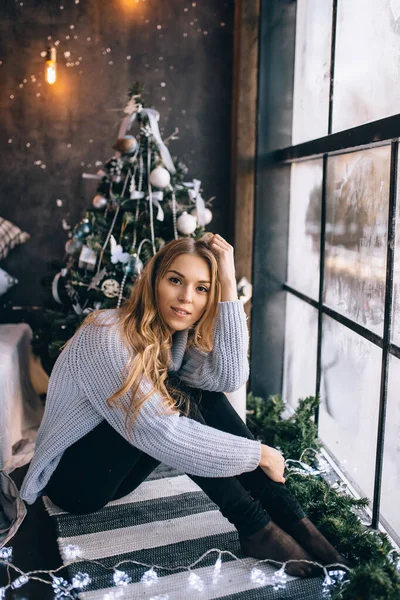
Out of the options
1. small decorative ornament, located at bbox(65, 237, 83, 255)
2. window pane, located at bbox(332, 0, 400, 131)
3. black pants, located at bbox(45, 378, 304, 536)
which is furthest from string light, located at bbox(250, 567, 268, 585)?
small decorative ornament, located at bbox(65, 237, 83, 255)

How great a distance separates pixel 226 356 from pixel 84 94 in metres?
1.88

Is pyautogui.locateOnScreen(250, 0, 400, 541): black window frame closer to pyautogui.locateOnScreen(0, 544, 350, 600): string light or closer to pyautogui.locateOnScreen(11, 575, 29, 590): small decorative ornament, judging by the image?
pyautogui.locateOnScreen(0, 544, 350, 600): string light

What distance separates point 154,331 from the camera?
1.89m

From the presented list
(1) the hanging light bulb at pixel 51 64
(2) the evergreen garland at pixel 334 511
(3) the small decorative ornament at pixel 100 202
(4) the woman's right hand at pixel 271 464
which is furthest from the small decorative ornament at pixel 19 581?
(1) the hanging light bulb at pixel 51 64

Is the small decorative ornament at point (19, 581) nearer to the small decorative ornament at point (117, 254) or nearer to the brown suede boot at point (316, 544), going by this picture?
the brown suede boot at point (316, 544)

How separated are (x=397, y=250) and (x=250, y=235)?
1308mm

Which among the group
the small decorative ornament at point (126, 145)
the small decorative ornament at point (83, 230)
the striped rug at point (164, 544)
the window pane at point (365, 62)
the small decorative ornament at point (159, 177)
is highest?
the window pane at point (365, 62)

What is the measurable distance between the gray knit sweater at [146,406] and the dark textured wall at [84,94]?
4.87 ft

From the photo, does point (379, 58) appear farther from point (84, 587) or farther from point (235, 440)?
point (84, 587)

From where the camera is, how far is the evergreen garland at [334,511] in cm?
151

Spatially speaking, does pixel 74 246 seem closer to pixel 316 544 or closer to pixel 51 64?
pixel 51 64

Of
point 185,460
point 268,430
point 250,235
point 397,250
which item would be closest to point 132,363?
point 185,460

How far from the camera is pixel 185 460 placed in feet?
5.44

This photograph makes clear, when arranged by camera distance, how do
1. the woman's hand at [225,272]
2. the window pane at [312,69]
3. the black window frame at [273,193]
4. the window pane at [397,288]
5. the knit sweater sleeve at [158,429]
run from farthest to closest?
the black window frame at [273,193] < the window pane at [312,69] < the woman's hand at [225,272] < the window pane at [397,288] < the knit sweater sleeve at [158,429]
